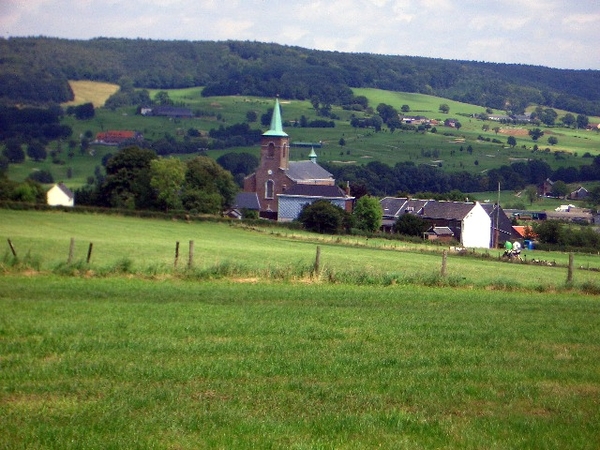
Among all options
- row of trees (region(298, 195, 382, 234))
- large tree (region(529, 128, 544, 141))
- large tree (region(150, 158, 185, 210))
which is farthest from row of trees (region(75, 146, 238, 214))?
large tree (region(529, 128, 544, 141))

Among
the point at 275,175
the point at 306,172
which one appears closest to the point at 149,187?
the point at 275,175

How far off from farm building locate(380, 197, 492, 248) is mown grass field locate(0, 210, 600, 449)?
55722mm

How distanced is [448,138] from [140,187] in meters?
86.7

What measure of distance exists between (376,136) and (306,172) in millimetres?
49282

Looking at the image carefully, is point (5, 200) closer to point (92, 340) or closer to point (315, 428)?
point (92, 340)

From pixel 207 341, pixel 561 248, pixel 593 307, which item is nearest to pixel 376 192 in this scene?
pixel 561 248

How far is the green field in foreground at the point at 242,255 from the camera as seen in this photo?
88.9 feet

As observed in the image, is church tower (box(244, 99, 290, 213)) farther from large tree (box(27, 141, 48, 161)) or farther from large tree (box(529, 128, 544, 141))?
large tree (box(529, 128, 544, 141))

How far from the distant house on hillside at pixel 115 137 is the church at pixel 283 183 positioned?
18.2m

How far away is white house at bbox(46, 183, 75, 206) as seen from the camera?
6794 centimetres

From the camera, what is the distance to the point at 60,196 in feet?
229

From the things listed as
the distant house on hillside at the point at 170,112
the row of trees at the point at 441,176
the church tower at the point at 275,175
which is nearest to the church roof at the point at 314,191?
the church tower at the point at 275,175

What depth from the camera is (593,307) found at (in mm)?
21938

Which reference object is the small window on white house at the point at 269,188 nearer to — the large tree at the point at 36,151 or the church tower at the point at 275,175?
the church tower at the point at 275,175
